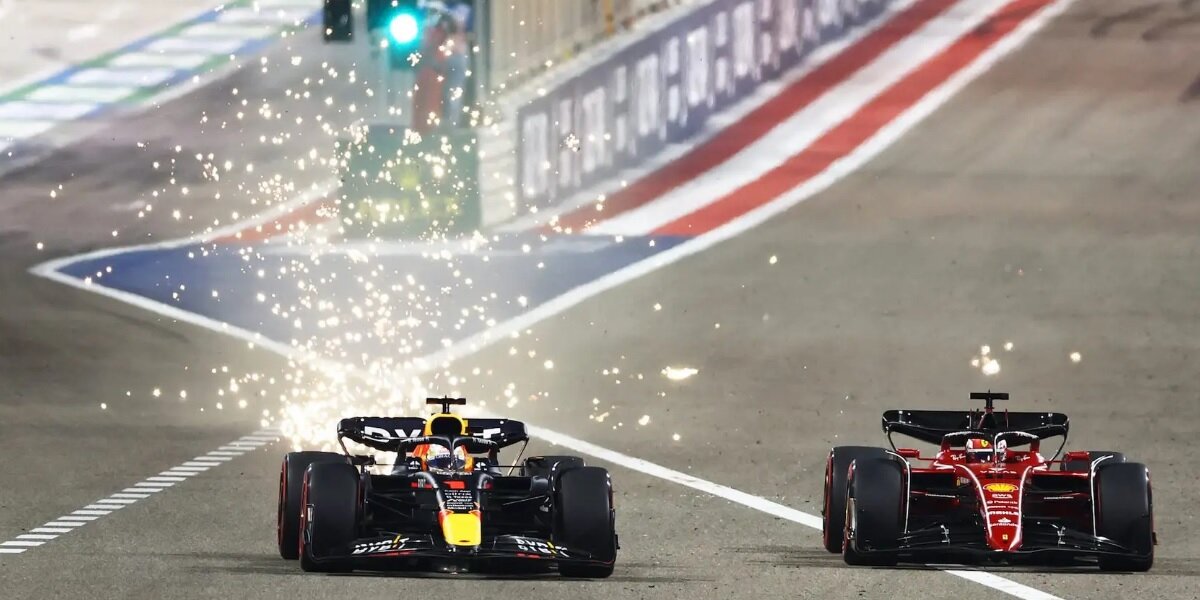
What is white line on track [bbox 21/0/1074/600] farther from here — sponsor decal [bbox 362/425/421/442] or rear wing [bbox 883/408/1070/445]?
sponsor decal [bbox 362/425/421/442]

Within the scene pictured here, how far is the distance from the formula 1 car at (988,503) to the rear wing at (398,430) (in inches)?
80.0

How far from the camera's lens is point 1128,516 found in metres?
14.5

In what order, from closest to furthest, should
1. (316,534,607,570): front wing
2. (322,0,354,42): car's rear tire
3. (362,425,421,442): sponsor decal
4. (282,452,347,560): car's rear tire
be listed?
(316,534,607,570): front wing, (282,452,347,560): car's rear tire, (362,425,421,442): sponsor decal, (322,0,354,42): car's rear tire

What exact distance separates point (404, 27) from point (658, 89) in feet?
35.7

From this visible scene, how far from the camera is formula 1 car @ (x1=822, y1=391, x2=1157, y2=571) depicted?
14469 millimetres

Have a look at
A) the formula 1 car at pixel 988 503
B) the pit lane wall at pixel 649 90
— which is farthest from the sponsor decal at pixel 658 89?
the formula 1 car at pixel 988 503

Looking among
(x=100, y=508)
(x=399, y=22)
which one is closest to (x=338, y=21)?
(x=399, y=22)

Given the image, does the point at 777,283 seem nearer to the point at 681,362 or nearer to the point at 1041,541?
the point at 681,362

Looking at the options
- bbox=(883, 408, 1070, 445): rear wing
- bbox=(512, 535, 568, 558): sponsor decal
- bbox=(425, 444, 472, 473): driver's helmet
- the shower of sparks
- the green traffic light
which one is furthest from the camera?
the shower of sparks

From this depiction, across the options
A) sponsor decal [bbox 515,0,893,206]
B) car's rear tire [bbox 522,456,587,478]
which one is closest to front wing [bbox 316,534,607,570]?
car's rear tire [bbox 522,456,587,478]

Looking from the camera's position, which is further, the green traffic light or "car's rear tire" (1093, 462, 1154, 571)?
the green traffic light

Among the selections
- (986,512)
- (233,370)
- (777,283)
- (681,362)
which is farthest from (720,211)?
(986,512)

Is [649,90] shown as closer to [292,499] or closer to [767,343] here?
[767,343]

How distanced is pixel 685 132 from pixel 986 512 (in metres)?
20.2
